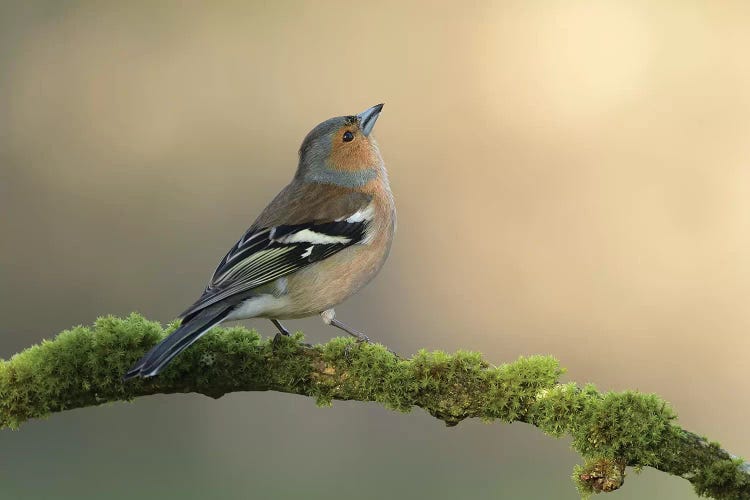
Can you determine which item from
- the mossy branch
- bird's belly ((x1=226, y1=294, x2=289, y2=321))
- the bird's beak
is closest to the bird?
bird's belly ((x1=226, y1=294, x2=289, y2=321))

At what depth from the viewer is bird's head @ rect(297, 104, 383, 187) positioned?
6.30 m

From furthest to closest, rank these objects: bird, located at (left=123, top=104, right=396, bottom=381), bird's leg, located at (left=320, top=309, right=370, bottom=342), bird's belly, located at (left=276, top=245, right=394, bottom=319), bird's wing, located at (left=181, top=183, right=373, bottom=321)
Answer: bird's belly, located at (left=276, top=245, right=394, bottom=319) → bird's wing, located at (left=181, top=183, right=373, bottom=321) → bird, located at (left=123, top=104, right=396, bottom=381) → bird's leg, located at (left=320, top=309, right=370, bottom=342)

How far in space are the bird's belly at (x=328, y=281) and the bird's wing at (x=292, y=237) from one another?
55 mm

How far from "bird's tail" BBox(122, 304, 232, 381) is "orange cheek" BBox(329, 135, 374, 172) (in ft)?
6.56

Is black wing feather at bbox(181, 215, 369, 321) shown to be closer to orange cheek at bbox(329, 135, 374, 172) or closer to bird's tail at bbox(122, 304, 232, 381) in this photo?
bird's tail at bbox(122, 304, 232, 381)

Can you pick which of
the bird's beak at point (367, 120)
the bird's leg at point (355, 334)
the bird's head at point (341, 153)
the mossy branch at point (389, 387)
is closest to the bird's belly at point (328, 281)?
the bird's leg at point (355, 334)

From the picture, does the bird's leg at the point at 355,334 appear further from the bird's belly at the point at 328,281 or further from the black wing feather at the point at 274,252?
the black wing feather at the point at 274,252

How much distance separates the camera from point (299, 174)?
6.38 m

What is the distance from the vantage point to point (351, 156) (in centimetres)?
642

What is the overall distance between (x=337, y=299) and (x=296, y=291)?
27cm

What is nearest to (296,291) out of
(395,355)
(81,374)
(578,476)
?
(395,355)

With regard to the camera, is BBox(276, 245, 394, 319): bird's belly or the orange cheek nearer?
BBox(276, 245, 394, 319): bird's belly

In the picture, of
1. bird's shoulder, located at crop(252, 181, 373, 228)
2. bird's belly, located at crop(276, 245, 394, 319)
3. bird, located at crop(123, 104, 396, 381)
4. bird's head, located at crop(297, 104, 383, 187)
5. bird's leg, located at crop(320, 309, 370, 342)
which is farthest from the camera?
bird's head, located at crop(297, 104, 383, 187)

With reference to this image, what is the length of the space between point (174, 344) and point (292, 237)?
4.94ft
